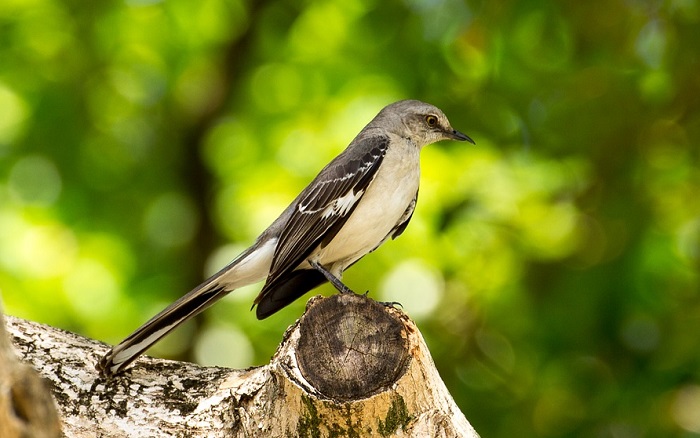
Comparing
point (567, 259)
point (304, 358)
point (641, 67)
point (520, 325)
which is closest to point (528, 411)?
point (520, 325)

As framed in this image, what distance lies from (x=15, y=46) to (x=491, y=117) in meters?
4.93

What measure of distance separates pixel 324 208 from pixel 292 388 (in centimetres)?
219

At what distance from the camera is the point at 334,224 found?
553cm

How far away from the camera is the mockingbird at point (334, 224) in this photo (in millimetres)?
5496

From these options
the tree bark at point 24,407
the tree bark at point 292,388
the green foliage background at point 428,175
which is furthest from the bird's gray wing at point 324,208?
the tree bark at point 24,407

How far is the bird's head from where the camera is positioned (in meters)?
6.38

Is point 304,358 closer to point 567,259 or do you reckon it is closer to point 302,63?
point 567,259

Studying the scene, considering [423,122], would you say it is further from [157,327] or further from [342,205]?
[157,327]

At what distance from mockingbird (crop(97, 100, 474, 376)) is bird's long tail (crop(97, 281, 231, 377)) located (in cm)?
10

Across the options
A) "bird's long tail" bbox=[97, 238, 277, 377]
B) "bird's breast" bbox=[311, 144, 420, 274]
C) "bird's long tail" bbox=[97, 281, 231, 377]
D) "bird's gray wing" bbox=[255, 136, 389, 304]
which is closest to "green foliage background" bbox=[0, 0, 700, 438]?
"bird's breast" bbox=[311, 144, 420, 274]

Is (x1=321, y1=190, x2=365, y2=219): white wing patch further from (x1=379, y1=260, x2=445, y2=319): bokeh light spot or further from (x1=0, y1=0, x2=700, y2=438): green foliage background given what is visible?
(x1=379, y1=260, x2=445, y2=319): bokeh light spot

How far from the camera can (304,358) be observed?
11.9 feet

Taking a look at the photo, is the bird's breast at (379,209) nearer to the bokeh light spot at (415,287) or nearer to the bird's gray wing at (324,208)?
the bird's gray wing at (324,208)

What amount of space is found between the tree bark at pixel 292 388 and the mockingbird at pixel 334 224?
1.14m
